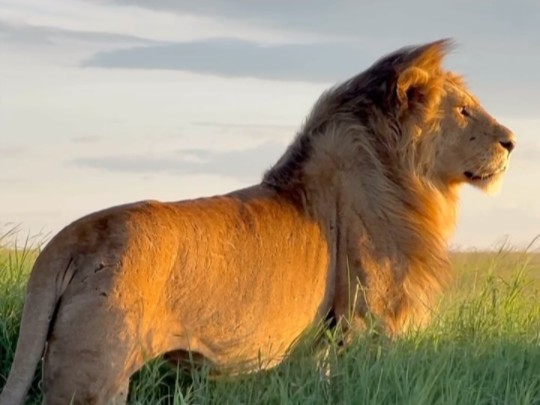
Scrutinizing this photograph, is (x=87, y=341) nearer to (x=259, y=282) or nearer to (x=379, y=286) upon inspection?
(x=259, y=282)

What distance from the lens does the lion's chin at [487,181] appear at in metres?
5.85

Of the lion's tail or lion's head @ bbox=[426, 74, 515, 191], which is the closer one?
the lion's tail

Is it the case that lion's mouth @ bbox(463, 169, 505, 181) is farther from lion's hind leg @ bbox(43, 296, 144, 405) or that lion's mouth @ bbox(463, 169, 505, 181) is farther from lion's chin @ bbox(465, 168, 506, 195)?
lion's hind leg @ bbox(43, 296, 144, 405)

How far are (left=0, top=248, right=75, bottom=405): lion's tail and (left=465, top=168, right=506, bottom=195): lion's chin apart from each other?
2355mm

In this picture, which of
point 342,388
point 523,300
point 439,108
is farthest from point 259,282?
point 523,300

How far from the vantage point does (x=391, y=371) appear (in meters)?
4.95

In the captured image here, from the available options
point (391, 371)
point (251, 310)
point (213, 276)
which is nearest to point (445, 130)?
point (391, 371)

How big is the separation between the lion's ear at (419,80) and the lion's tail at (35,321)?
2090 millimetres

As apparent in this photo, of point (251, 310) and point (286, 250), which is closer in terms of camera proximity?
point (251, 310)

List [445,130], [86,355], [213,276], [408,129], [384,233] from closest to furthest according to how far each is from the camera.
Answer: [86,355] < [213,276] < [384,233] < [408,129] < [445,130]

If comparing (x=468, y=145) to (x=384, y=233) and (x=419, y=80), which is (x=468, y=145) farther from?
(x=384, y=233)

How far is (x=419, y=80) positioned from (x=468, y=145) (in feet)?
1.34

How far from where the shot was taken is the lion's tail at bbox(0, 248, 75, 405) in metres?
4.25

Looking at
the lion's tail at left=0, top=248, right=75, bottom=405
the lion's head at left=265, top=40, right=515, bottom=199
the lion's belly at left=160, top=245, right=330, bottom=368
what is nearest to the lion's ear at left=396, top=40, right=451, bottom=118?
the lion's head at left=265, top=40, right=515, bottom=199
